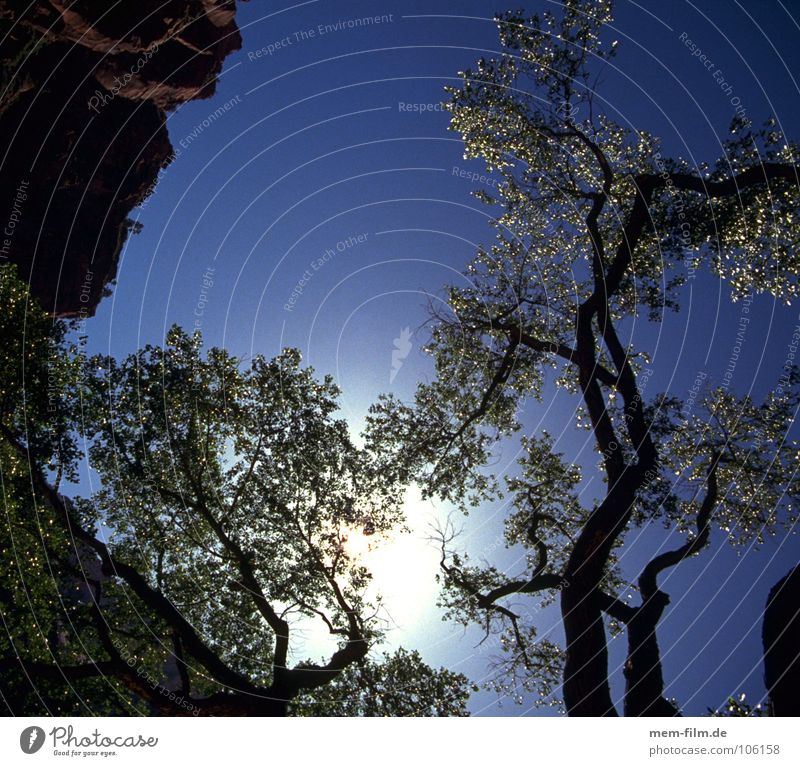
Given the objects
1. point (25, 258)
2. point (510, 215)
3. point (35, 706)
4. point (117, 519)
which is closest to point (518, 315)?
point (510, 215)

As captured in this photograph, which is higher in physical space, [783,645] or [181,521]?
[181,521]

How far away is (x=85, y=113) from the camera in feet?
92.8

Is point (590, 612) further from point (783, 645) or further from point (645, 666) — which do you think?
point (783, 645)

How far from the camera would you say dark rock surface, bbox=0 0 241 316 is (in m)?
21.9

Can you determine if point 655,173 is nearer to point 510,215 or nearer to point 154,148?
point 510,215

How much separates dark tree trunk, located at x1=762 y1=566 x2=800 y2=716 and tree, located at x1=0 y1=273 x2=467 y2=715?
9762 mm

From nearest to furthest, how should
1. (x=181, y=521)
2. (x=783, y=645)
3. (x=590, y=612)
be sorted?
(x=783, y=645), (x=590, y=612), (x=181, y=521)

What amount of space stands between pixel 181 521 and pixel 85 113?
2417cm

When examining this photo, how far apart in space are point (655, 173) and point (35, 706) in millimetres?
28589

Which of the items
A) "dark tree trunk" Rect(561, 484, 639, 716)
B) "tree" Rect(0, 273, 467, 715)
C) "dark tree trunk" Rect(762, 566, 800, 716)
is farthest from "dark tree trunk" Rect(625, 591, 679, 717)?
"tree" Rect(0, 273, 467, 715)

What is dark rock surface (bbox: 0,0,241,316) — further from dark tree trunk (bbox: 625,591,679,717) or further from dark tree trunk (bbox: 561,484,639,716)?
dark tree trunk (bbox: 625,591,679,717)

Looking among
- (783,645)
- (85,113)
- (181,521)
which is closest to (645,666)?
(783,645)

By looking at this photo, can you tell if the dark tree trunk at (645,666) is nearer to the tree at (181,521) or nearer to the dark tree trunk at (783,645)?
the dark tree trunk at (783,645)

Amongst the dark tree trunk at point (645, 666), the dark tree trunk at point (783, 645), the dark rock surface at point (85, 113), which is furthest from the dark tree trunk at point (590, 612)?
the dark rock surface at point (85, 113)
